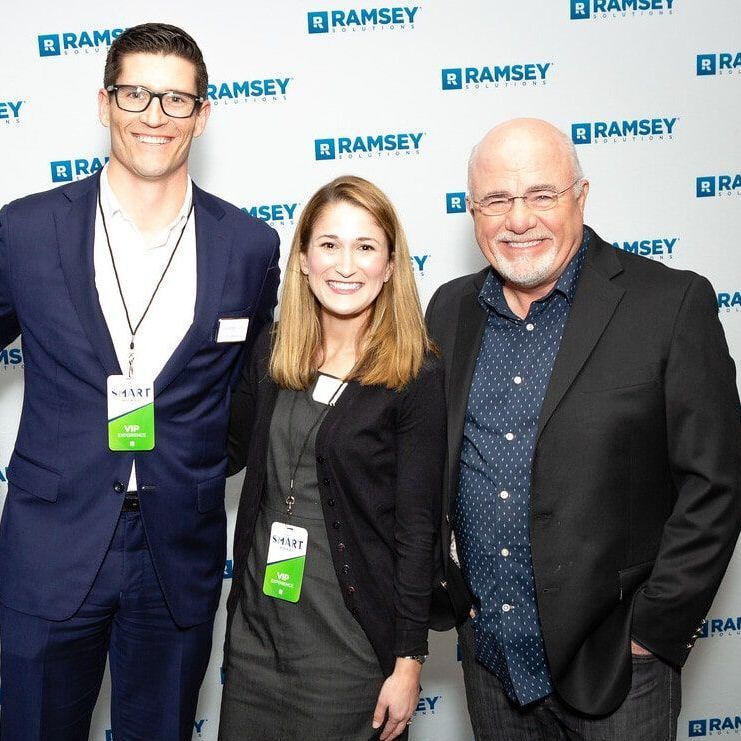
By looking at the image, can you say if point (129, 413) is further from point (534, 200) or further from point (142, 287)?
point (534, 200)

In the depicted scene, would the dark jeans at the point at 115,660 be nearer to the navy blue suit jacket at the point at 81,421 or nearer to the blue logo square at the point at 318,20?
the navy blue suit jacket at the point at 81,421

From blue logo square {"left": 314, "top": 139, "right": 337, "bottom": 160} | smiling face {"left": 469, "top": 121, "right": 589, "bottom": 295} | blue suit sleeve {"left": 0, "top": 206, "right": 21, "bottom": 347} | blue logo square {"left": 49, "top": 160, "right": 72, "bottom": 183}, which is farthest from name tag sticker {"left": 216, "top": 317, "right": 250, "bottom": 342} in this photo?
blue logo square {"left": 49, "top": 160, "right": 72, "bottom": 183}

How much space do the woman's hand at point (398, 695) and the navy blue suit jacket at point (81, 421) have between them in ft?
1.73

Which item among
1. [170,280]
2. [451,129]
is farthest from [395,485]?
[451,129]

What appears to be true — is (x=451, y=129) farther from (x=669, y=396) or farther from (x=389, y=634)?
(x=389, y=634)

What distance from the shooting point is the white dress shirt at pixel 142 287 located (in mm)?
2094

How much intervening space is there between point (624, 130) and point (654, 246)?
0.42 meters

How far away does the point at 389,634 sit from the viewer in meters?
2.03

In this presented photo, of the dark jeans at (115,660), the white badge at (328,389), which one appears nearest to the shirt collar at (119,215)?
the white badge at (328,389)

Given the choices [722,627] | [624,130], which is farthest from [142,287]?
[722,627]

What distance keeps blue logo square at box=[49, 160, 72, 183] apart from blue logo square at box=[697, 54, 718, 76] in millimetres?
2162

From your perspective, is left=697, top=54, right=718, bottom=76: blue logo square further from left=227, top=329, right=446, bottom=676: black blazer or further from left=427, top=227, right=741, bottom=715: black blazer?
left=227, top=329, right=446, bottom=676: black blazer

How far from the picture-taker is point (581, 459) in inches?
76.0

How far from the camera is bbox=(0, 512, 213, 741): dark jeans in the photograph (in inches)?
83.7
